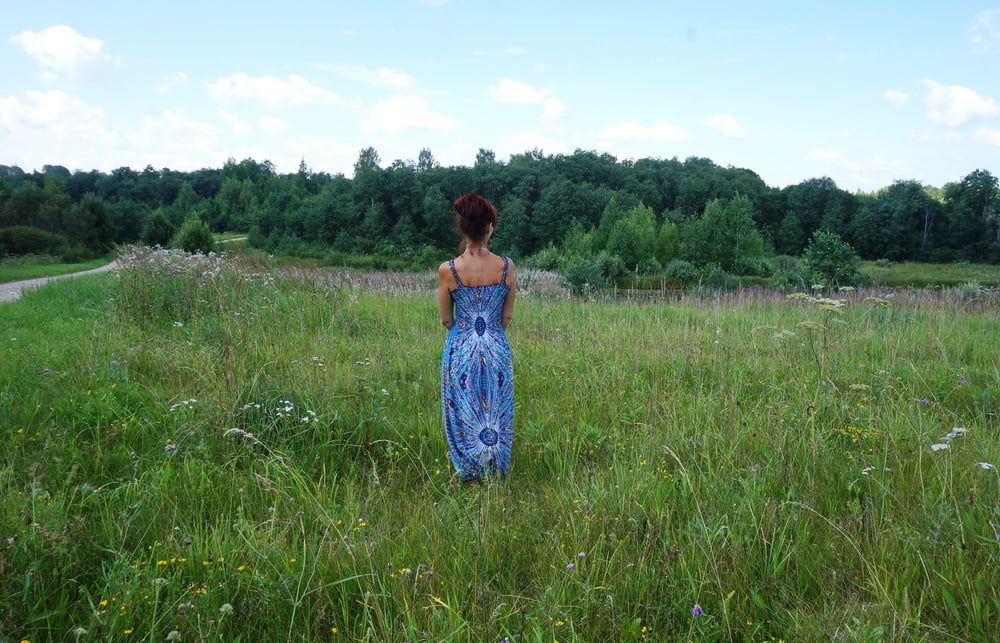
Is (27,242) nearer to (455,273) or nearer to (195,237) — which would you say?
(195,237)

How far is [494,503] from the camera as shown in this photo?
10.2ft

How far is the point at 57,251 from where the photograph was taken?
46.0 metres

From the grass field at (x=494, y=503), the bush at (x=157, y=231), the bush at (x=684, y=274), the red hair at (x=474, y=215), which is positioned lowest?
the grass field at (x=494, y=503)

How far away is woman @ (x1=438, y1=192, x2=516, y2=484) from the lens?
12.8 ft

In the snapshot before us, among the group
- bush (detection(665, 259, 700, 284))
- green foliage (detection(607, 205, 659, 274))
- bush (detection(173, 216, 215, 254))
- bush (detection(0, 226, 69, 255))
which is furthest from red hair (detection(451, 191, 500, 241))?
bush (detection(0, 226, 69, 255))

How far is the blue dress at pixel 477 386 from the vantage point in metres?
3.92

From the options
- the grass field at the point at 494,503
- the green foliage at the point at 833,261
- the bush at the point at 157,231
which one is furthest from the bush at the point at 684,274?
the bush at the point at 157,231

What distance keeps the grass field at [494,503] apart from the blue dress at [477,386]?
0.79 feet

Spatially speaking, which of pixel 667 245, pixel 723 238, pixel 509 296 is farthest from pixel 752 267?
pixel 509 296

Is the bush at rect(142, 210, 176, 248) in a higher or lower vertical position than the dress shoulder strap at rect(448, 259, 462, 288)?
higher

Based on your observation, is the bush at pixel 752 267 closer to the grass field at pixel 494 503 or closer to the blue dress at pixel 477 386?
the grass field at pixel 494 503

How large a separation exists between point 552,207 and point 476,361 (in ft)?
268

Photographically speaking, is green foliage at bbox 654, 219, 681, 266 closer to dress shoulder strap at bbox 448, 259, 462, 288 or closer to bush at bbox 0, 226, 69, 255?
bush at bbox 0, 226, 69, 255

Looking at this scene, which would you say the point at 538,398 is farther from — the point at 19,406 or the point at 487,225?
the point at 19,406
